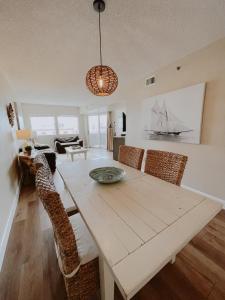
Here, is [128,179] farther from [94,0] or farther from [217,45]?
[217,45]

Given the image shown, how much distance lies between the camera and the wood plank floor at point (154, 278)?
103cm

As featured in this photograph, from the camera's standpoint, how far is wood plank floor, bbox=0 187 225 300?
3.37 feet

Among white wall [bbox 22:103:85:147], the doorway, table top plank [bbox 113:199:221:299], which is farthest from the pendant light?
white wall [bbox 22:103:85:147]

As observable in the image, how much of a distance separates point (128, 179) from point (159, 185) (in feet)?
0.99

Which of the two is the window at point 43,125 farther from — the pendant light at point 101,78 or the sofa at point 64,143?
the pendant light at point 101,78

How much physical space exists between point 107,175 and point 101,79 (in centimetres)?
95

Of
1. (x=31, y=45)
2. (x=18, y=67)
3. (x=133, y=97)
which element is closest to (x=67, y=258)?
(x=31, y=45)

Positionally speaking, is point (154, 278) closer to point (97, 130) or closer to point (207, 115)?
point (207, 115)

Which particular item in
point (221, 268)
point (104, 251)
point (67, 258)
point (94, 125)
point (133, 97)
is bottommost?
point (221, 268)

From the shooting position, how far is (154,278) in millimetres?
1128

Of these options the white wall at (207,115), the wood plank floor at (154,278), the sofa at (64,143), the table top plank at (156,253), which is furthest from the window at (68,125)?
the table top plank at (156,253)

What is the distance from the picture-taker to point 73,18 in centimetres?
138

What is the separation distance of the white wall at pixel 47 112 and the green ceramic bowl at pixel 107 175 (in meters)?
6.51

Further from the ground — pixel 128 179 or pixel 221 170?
pixel 128 179
